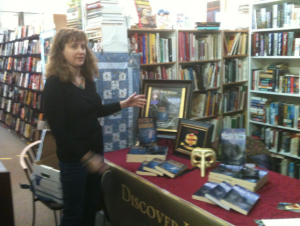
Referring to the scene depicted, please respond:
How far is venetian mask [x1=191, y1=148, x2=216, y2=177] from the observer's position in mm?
1654

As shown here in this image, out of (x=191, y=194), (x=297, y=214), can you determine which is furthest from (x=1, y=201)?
(x=297, y=214)

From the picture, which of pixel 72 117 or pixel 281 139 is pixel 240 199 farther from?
pixel 281 139

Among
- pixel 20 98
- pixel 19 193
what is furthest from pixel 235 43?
pixel 20 98

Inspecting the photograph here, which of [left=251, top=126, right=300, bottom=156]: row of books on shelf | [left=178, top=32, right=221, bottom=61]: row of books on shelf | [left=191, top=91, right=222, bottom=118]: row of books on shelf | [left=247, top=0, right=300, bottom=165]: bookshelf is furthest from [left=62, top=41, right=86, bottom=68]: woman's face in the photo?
[left=251, top=126, right=300, bottom=156]: row of books on shelf

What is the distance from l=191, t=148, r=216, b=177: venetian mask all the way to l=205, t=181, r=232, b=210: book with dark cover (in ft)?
0.83

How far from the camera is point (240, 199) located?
1285 millimetres

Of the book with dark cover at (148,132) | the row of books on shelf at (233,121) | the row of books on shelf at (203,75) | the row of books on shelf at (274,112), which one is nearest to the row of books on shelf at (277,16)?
the row of books on shelf at (203,75)

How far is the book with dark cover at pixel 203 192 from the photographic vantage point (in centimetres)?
136

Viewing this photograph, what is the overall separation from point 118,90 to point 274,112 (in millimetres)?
2185

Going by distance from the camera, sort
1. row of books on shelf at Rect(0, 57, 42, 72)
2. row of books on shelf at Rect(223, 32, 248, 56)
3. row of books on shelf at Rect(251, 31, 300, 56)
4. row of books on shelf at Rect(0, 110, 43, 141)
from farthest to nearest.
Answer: row of books on shelf at Rect(0, 110, 43, 141) → row of books on shelf at Rect(0, 57, 42, 72) → row of books on shelf at Rect(223, 32, 248, 56) → row of books on shelf at Rect(251, 31, 300, 56)

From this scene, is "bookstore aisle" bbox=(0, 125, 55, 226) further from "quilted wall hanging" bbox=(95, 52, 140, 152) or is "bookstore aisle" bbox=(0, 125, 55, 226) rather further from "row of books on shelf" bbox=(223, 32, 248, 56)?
"row of books on shelf" bbox=(223, 32, 248, 56)

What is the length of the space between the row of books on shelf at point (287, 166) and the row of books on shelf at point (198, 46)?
1526 millimetres

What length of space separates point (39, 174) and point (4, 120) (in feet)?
18.4

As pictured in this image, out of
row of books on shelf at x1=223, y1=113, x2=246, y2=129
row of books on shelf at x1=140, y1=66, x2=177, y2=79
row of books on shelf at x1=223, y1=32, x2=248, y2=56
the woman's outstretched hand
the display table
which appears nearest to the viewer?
the display table
